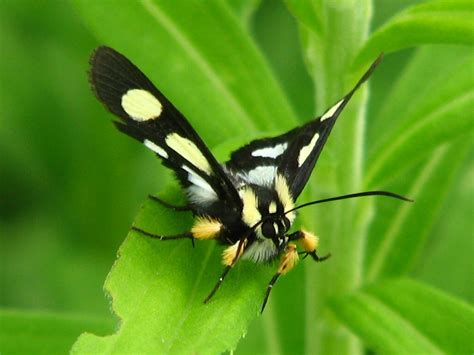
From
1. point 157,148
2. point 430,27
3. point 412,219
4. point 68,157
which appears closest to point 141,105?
point 157,148

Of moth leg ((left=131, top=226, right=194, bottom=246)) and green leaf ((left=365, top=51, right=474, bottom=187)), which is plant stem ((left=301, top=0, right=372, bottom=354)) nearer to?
green leaf ((left=365, top=51, right=474, bottom=187))

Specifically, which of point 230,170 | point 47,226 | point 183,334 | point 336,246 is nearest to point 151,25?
point 230,170

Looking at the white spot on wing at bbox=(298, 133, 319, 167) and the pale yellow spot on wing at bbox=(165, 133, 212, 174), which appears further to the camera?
the white spot on wing at bbox=(298, 133, 319, 167)

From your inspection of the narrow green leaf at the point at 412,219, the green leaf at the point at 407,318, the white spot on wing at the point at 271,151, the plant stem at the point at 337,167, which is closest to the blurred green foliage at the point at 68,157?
the narrow green leaf at the point at 412,219

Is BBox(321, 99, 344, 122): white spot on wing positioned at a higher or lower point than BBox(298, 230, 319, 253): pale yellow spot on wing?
higher

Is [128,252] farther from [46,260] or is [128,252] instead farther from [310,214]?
[46,260]

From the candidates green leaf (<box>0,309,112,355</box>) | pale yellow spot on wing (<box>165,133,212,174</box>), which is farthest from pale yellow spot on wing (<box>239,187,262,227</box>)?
green leaf (<box>0,309,112,355</box>)

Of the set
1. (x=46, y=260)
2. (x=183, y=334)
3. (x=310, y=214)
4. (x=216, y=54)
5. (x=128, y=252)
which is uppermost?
(x=216, y=54)
